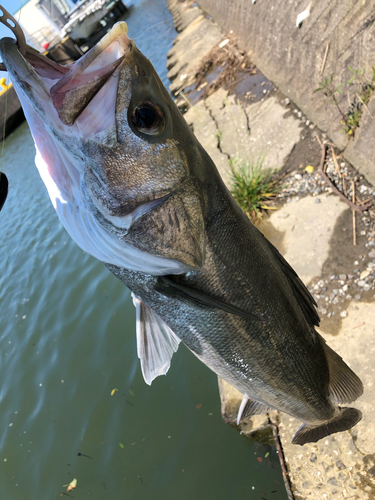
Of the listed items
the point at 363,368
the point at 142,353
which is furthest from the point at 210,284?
the point at 363,368

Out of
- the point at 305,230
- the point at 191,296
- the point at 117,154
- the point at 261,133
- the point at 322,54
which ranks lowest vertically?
the point at 305,230

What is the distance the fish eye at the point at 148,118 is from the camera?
1.22 m

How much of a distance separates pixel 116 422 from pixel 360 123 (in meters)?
4.47

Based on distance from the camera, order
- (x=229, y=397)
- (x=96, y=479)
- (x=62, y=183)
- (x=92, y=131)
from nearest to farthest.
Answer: (x=92, y=131)
(x=62, y=183)
(x=229, y=397)
(x=96, y=479)

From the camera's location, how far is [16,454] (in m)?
4.29

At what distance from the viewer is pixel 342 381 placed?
192cm

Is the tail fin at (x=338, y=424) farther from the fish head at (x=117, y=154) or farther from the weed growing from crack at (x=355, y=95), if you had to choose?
the weed growing from crack at (x=355, y=95)

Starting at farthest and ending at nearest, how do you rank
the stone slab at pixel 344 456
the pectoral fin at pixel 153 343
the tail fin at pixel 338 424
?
the stone slab at pixel 344 456
the tail fin at pixel 338 424
the pectoral fin at pixel 153 343

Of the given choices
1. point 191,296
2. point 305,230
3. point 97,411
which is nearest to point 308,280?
point 305,230

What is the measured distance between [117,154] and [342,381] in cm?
173

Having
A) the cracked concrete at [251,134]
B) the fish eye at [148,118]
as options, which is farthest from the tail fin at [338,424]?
the cracked concrete at [251,134]

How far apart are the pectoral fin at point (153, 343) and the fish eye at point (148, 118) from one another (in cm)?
97

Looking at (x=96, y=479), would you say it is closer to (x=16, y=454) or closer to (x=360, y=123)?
(x=16, y=454)

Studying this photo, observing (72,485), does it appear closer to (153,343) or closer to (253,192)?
(153,343)
